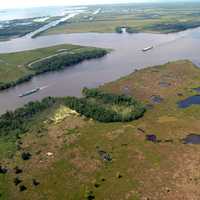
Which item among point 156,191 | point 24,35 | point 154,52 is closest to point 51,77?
point 154,52

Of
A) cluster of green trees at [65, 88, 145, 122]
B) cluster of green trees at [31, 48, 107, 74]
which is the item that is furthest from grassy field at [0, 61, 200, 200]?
cluster of green trees at [31, 48, 107, 74]

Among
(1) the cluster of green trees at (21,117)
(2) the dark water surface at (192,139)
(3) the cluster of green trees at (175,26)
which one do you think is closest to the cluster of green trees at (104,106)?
(1) the cluster of green trees at (21,117)

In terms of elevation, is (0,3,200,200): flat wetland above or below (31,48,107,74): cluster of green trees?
below

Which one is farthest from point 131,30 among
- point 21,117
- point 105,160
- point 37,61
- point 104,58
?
point 105,160

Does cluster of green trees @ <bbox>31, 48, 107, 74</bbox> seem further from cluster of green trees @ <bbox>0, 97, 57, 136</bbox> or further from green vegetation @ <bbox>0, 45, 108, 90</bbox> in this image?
cluster of green trees @ <bbox>0, 97, 57, 136</bbox>

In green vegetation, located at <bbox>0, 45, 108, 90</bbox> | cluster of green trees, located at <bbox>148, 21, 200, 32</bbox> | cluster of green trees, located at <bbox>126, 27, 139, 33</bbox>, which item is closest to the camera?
green vegetation, located at <bbox>0, 45, 108, 90</bbox>

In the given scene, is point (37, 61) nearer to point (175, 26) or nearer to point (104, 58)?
point (104, 58)

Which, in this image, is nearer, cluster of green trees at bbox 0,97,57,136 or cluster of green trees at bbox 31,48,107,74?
cluster of green trees at bbox 0,97,57,136

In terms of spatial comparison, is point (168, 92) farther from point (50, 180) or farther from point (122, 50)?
point (122, 50)
